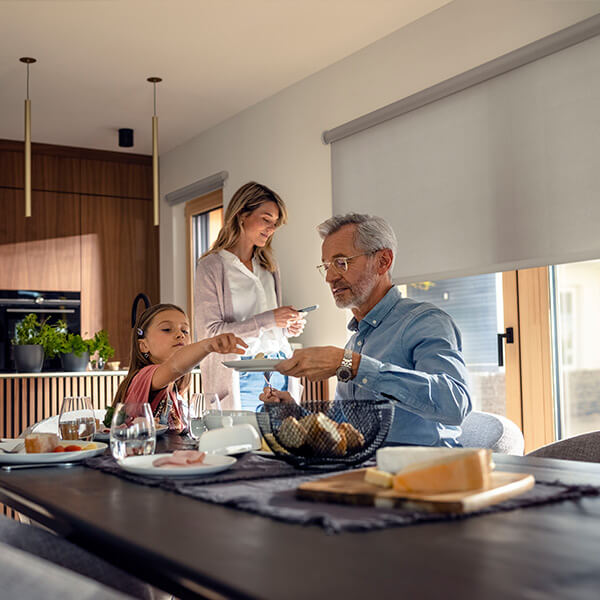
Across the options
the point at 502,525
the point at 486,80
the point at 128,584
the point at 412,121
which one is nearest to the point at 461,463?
the point at 502,525

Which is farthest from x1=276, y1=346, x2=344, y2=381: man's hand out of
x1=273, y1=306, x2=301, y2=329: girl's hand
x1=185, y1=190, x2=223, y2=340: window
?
x1=185, y1=190, x2=223, y2=340: window

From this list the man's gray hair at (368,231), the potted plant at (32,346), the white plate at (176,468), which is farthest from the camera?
the potted plant at (32,346)

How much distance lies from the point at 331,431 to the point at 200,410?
507 millimetres

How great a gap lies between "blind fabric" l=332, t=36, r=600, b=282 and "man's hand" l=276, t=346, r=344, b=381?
163 cm

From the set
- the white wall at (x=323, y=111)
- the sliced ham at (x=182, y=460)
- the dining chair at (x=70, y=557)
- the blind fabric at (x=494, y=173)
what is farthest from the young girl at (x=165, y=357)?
the white wall at (x=323, y=111)

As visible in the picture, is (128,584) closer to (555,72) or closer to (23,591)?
(23,591)

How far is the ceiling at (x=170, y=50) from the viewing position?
3619mm

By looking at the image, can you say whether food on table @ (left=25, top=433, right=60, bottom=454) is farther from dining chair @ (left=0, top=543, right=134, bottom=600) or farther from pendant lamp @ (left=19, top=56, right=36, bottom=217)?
pendant lamp @ (left=19, top=56, right=36, bottom=217)

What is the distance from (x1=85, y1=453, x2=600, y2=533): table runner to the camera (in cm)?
88

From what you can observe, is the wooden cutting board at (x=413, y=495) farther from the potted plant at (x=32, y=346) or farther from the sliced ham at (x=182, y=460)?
the potted plant at (x=32, y=346)

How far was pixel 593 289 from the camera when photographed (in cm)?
356

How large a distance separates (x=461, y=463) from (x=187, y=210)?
16.8ft

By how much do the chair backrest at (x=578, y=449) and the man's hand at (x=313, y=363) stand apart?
0.58 meters

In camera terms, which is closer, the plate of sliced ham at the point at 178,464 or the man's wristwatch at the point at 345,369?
the plate of sliced ham at the point at 178,464
